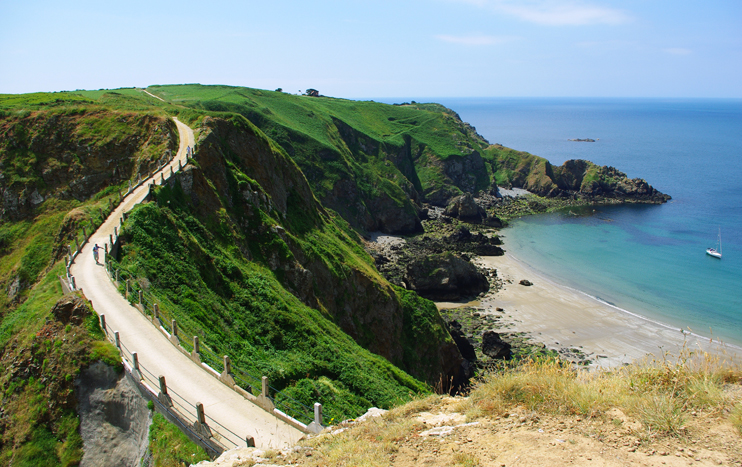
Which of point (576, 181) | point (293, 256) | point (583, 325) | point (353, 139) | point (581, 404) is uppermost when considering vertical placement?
point (353, 139)

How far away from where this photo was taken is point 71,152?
42.4 metres

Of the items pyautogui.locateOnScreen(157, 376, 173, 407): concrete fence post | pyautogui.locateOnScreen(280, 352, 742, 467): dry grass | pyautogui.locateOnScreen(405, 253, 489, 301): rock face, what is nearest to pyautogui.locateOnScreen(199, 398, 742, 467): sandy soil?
pyautogui.locateOnScreen(280, 352, 742, 467): dry grass

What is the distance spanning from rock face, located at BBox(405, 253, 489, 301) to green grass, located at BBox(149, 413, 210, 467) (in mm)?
47851

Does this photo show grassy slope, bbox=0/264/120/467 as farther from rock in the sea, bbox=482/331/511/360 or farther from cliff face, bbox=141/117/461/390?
rock in the sea, bbox=482/331/511/360

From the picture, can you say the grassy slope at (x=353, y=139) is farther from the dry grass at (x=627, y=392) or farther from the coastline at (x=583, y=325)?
the dry grass at (x=627, y=392)

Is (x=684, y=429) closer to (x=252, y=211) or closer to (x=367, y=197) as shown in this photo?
(x=252, y=211)

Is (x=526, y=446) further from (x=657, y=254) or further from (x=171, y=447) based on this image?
(x=657, y=254)

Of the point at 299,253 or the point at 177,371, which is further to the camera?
the point at 299,253

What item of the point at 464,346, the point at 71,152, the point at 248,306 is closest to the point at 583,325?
the point at 464,346

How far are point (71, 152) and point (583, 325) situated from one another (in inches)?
2331

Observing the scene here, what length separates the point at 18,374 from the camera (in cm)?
1762

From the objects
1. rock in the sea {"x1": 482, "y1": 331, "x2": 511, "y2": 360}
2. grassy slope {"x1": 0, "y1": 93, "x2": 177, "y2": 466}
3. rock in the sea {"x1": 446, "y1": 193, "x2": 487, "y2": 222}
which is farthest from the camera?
rock in the sea {"x1": 446, "y1": 193, "x2": 487, "y2": 222}

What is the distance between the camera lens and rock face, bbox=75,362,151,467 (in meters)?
14.9

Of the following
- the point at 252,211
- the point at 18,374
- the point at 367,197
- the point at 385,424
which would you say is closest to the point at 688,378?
the point at 385,424
